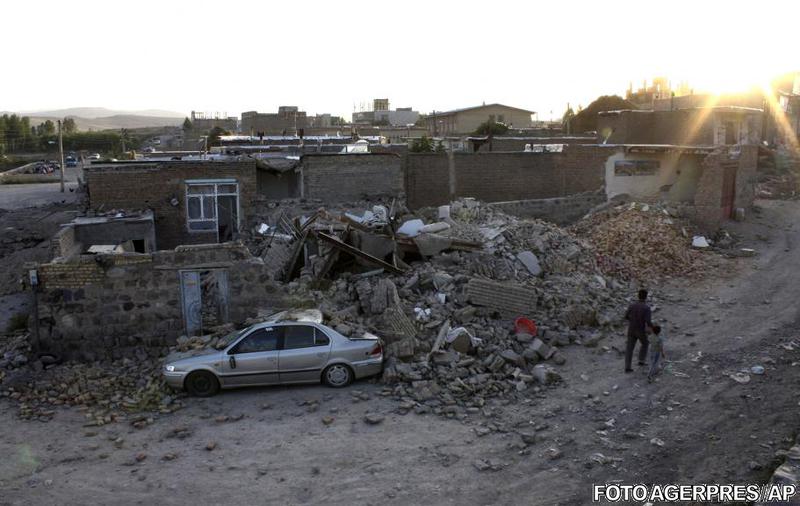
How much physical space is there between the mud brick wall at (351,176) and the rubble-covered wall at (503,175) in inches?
72.4

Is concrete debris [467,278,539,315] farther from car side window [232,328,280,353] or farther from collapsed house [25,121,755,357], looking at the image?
car side window [232,328,280,353]

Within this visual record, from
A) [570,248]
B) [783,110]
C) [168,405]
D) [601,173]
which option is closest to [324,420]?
[168,405]

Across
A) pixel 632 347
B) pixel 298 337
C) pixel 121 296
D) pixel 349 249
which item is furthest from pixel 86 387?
pixel 632 347

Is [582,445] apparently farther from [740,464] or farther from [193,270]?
[193,270]

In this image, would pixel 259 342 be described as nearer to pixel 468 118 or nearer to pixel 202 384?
pixel 202 384

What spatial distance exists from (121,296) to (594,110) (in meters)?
42.9

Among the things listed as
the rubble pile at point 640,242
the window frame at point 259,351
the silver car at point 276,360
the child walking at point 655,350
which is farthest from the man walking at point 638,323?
the rubble pile at point 640,242

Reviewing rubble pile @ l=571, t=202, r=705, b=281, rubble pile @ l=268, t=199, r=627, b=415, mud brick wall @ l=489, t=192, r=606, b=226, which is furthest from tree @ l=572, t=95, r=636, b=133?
rubble pile @ l=268, t=199, r=627, b=415

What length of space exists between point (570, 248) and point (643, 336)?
20.7ft

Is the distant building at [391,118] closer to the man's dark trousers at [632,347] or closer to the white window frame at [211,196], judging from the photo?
the white window frame at [211,196]

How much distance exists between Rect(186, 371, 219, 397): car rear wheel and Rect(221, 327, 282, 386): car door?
197 mm

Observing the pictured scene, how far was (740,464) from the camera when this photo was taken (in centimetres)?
827

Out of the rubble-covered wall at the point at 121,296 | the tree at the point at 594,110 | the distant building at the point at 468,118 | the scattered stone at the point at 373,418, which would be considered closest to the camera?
the scattered stone at the point at 373,418

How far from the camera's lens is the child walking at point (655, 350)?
11344 millimetres
